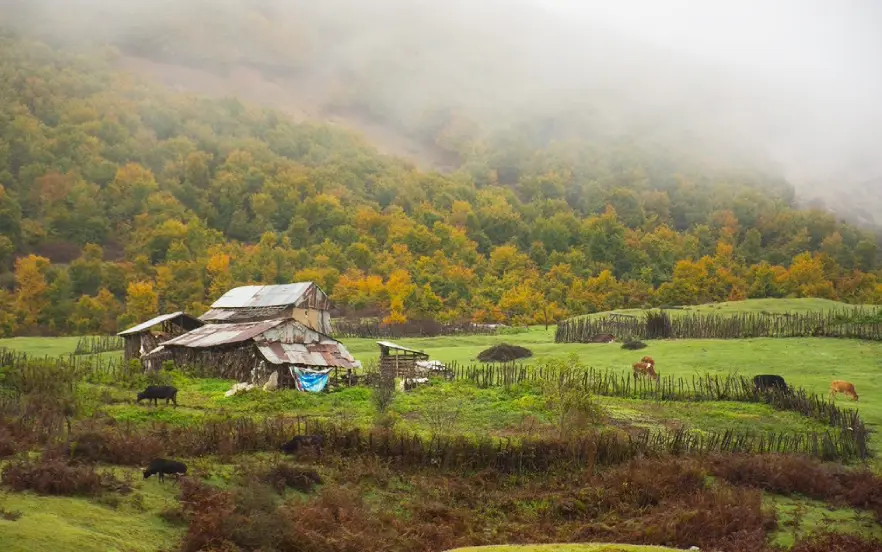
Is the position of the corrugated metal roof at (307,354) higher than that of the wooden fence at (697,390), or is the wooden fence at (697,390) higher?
the corrugated metal roof at (307,354)

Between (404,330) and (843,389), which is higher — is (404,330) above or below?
above

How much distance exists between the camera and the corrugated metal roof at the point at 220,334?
3484 centimetres

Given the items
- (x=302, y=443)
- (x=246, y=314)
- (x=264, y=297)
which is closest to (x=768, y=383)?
(x=302, y=443)

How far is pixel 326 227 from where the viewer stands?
366 ft

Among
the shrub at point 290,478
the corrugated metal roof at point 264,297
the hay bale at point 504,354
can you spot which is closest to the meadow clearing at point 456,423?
the shrub at point 290,478

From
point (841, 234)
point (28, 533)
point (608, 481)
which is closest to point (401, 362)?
point (608, 481)

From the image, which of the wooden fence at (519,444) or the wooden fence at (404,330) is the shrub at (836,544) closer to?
the wooden fence at (519,444)

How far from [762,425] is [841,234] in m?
110

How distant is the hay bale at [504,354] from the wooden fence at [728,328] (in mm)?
6719

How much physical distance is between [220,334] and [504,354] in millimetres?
15157

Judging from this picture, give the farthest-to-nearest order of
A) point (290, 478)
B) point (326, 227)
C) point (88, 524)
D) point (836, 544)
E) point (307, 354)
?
point (326, 227) < point (307, 354) < point (290, 478) < point (836, 544) < point (88, 524)

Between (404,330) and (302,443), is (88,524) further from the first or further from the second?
(404,330)

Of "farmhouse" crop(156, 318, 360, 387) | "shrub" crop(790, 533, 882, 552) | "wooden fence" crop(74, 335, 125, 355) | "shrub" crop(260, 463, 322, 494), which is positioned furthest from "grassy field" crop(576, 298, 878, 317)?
"shrub" crop(260, 463, 322, 494)

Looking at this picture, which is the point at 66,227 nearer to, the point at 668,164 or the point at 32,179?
the point at 32,179
